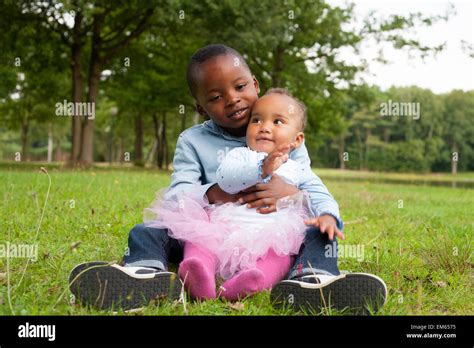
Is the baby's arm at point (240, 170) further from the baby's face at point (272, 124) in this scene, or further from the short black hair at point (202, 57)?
the short black hair at point (202, 57)

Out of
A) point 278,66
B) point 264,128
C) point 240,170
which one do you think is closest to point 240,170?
point 240,170

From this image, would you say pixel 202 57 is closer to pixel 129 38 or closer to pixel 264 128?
pixel 264 128

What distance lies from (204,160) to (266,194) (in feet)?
1.78

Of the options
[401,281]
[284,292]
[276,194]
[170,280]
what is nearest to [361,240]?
[401,281]

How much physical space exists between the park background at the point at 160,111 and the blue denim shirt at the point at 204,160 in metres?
0.74

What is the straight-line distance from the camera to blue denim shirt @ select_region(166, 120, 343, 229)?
323 cm

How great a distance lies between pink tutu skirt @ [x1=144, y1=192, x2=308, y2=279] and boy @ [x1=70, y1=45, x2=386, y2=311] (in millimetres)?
62

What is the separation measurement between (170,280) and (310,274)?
74 centimetres

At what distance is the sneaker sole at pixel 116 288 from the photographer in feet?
8.21

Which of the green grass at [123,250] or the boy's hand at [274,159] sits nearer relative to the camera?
the green grass at [123,250]

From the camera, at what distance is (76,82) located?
17844mm

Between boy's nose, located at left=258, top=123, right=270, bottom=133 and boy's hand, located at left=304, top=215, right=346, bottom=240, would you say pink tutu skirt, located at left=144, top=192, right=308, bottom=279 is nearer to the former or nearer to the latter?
boy's hand, located at left=304, top=215, right=346, bottom=240

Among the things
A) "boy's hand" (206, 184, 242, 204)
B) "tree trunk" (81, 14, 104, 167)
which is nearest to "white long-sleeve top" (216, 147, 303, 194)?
"boy's hand" (206, 184, 242, 204)

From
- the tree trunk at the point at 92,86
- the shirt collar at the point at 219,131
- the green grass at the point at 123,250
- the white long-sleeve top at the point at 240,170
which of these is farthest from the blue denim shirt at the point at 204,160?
the tree trunk at the point at 92,86
